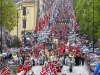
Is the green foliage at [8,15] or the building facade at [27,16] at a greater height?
the green foliage at [8,15]

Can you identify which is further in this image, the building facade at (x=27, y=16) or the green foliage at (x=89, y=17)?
the building facade at (x=27, y=16)

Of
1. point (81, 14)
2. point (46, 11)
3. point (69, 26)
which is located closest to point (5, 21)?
point (81, 14)

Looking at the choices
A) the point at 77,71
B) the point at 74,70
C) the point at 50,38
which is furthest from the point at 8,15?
the point at 77,71

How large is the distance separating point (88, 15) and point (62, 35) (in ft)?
30.0

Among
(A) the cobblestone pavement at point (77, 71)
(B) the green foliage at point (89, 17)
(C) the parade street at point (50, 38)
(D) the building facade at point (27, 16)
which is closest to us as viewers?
(A) the cobblestone pavement at point (77, 71)

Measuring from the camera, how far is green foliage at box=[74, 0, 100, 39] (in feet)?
179

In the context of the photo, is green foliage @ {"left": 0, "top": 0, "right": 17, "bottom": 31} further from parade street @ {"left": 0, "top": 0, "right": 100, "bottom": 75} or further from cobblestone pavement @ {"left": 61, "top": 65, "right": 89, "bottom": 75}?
cobblestone pavement @ {"left": 61, "top": 65, "right": 89, "bottom": 75}

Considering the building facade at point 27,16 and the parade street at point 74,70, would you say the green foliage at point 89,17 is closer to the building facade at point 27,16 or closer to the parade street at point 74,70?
the building facade at point 27,16

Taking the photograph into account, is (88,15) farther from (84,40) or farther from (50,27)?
(50,27)

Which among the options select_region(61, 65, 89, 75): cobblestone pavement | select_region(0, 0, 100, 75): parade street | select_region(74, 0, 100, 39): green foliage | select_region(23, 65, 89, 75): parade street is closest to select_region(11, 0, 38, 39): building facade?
select_region(0, 0, 100, 75): parade street

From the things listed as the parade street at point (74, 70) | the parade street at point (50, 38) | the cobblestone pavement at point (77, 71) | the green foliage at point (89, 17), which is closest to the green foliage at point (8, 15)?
the parade street at point (50, 38)

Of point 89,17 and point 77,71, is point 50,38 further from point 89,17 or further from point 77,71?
point 77,71

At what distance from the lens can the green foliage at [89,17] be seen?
5455 cm

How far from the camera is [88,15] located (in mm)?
64688
